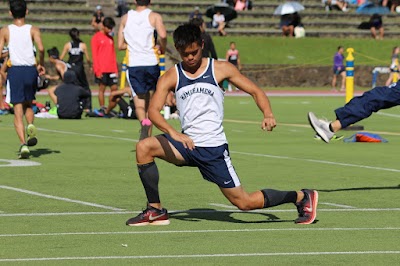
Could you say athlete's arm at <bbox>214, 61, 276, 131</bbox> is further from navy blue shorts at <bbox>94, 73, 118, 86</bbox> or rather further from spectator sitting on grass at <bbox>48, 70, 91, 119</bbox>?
navy blue shorts at <bbox>94, 73, 118, 86</bbox>

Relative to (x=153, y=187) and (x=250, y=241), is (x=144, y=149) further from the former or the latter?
(x=250, y=241)

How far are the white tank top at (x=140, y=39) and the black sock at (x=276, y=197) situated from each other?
8.14 meters

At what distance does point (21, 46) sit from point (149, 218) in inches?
293

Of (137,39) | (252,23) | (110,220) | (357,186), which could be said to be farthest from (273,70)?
(110,220)

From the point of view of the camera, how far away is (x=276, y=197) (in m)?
11.3

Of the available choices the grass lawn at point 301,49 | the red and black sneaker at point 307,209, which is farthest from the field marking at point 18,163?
the grass lawn at point 301,49

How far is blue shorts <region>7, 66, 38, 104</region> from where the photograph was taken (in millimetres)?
18062

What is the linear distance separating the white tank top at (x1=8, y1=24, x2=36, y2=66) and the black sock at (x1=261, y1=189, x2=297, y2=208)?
7607 millimetres

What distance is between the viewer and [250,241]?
10.2m

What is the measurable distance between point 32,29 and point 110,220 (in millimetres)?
7105

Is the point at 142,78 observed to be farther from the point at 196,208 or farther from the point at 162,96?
the point at 162,96

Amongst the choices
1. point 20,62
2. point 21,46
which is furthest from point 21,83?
point 21,46

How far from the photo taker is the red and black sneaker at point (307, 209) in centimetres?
1122

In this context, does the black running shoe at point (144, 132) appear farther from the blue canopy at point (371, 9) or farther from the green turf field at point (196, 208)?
the blue canopy at point (371, 9)
